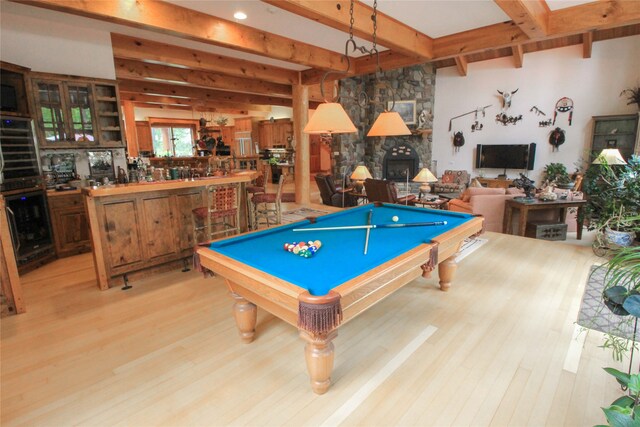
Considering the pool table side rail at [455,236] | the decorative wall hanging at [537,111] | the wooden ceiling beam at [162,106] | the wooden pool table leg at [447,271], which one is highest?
the wooden ceiling beam at [162,106]

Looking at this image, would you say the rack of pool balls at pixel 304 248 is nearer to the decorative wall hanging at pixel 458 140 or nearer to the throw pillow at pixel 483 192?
the throw pillow at pixel 483 192

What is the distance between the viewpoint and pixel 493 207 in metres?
5.40

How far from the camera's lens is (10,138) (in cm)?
377

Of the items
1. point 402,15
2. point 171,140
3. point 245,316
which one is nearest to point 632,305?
point 245,316

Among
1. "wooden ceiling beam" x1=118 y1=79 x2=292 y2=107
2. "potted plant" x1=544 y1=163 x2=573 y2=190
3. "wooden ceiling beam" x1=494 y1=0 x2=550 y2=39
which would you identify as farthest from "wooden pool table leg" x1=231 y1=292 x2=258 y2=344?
"wooden ceiling beam" x1=118 y1=79 x2=292 y2=107

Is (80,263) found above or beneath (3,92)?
beneath

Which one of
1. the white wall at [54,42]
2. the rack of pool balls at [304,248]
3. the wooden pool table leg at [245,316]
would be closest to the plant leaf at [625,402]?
the rack of pool balls at [304,248]

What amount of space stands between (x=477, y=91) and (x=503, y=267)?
6.63m

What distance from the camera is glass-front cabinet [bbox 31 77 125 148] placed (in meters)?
4.19

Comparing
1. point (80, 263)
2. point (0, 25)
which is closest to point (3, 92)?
point (0, 25)

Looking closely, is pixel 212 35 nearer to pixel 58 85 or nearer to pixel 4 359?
pixel 58 85

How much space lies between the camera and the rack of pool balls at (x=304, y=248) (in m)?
2.12

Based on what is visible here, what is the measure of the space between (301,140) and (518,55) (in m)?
5.57

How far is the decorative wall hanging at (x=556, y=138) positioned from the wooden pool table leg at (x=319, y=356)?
8475 millimetres
